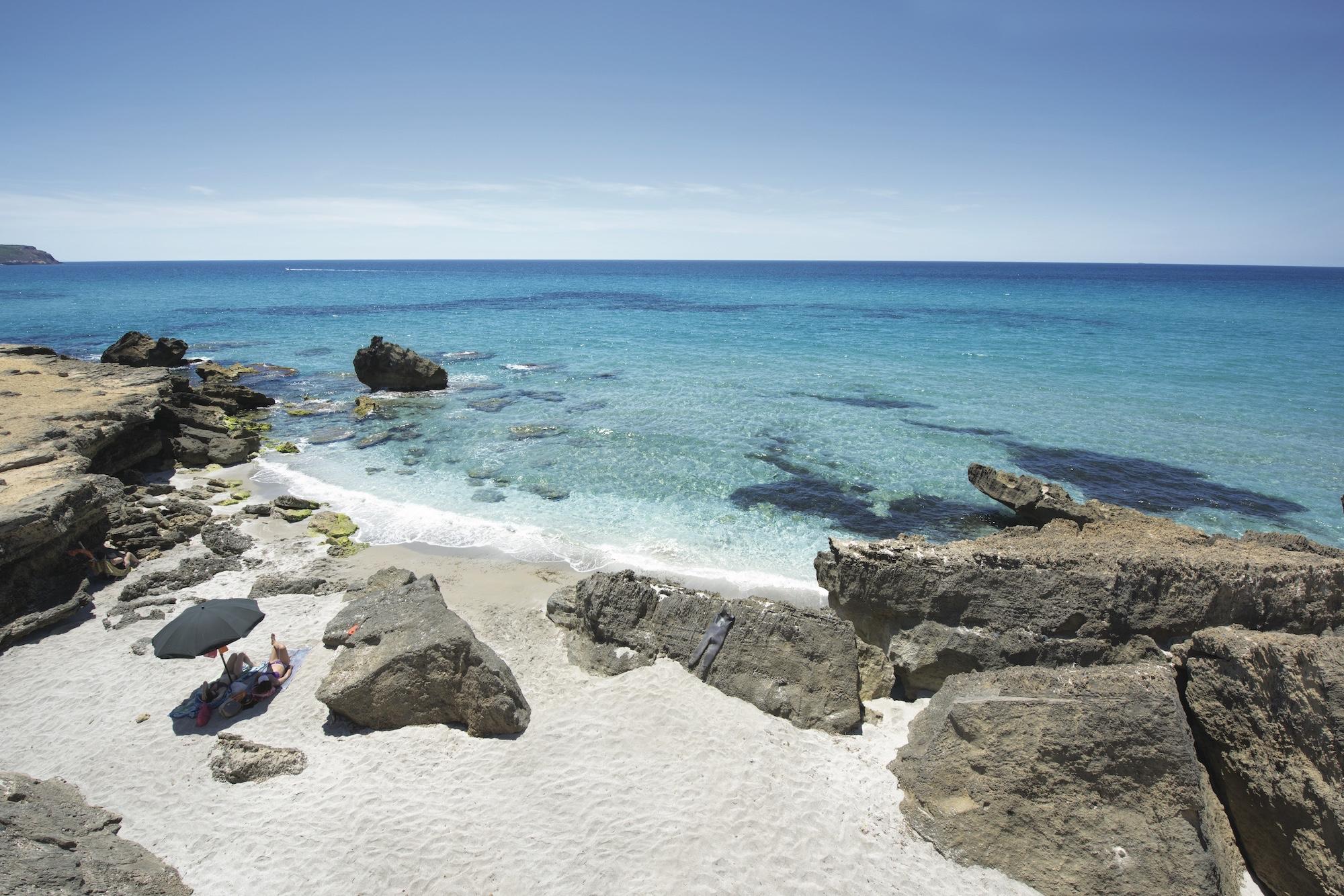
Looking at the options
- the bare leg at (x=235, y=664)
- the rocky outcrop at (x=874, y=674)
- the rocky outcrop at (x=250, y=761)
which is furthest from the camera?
the bare leg at (x=235, y=664)

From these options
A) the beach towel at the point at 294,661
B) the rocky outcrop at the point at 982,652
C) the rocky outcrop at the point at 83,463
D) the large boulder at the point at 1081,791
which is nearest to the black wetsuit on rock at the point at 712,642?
the rocky outcrop at the point at 982,652

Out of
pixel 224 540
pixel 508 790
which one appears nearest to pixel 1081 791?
pixel 508 790

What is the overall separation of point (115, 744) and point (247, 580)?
496cm

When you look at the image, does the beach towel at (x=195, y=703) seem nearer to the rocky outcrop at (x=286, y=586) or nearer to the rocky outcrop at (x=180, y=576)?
the rocky outcrop at (x=286, y=586)

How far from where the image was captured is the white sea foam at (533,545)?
14.1m

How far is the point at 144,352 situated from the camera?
32.9m

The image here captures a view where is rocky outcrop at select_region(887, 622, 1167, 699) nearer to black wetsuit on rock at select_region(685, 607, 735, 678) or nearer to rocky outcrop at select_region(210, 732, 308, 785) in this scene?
black wetsuit on rock at select_region(685, 607, 735, 678)

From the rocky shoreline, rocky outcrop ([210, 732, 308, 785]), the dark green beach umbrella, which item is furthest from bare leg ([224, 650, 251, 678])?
rocky outcrop ([210, 732, 308, 785])

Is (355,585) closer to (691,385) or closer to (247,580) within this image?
(247,580)

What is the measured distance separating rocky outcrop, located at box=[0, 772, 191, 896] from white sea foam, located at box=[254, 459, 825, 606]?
8425 millimetres

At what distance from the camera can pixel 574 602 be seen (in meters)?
12.3

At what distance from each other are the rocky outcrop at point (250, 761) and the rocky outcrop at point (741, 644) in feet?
13.5

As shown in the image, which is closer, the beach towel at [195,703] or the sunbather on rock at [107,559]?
the beach towel at [195,703]

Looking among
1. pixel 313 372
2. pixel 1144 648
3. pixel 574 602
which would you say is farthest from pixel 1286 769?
pixel 313 372
